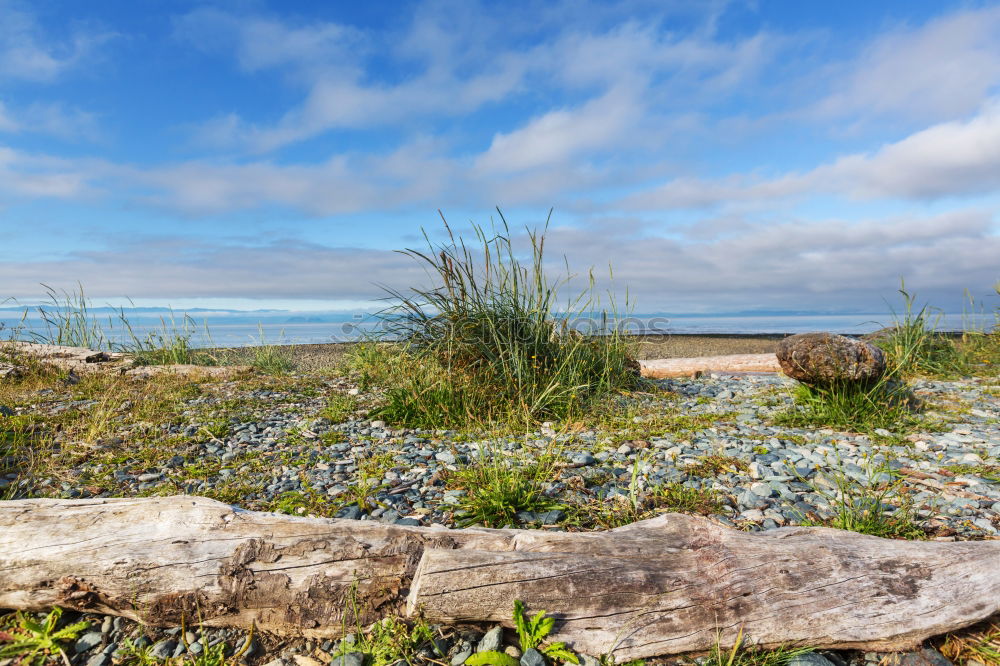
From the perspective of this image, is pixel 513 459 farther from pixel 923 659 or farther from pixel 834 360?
pixel 834 360

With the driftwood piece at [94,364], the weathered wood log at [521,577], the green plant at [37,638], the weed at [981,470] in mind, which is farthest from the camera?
the driftwood piece at [94,364]

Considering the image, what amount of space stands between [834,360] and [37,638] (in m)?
5.70

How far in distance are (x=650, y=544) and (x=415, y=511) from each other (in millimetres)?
1395

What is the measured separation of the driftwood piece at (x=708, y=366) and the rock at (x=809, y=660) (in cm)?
742

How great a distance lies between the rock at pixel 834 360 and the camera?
5.04 metres

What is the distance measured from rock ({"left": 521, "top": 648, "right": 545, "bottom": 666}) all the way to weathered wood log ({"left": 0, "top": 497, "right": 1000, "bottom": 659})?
110mm

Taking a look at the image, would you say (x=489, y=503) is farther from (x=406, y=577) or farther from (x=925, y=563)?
(x=925, y=563)

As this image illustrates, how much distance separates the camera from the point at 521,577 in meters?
2.00

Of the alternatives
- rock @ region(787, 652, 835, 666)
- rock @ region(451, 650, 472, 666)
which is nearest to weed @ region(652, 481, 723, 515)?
rock @ region(787, 652, 835, 666)

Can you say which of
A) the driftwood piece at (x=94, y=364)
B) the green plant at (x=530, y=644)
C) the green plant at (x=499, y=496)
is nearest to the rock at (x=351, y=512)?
the green plant at (x=499, y=496)

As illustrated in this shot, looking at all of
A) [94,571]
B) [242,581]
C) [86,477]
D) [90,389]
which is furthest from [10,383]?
[242,581]

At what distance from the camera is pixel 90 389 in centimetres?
700

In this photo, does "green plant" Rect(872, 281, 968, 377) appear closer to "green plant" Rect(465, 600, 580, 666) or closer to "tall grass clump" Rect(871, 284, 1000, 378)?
"tall grass clump" Rect(871, 284, 1000, 378)

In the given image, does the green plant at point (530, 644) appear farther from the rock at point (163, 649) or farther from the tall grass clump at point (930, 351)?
the tall grass clump at point (930, 351)
